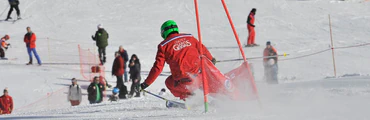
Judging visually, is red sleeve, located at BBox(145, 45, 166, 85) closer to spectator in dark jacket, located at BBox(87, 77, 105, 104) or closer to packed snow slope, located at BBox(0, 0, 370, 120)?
packed snow slope, located at BBox(0, 0, 370, 120)

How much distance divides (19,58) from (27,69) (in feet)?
7.07

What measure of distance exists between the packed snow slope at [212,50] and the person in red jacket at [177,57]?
0.46 m

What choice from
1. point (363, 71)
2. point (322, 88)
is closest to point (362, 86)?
point (322, 88)

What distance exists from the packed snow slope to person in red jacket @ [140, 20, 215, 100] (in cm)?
46

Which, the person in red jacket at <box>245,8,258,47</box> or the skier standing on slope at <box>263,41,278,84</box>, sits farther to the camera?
the person in red jacket at <box>245,8,258,47</box>

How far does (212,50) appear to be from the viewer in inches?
838

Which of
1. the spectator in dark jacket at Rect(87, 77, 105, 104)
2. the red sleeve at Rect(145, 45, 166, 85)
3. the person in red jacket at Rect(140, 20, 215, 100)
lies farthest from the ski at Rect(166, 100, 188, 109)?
the spectator in dark jacket at Rect(87, 77, 105, 104)

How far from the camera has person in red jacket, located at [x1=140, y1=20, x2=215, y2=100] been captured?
692cm

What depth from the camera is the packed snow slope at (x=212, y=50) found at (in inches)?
303

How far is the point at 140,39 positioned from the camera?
76.6ft

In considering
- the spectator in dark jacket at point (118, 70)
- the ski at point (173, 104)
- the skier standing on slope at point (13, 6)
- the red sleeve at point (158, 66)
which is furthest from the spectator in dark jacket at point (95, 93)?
the skier standing on slope at point (13, 6)

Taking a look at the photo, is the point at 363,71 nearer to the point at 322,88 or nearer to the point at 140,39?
the point at 322,88

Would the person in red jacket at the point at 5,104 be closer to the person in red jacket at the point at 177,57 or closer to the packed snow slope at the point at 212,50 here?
the packed snow slope at the point at 212,50

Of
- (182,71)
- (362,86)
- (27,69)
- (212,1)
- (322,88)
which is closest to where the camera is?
(182,71)
